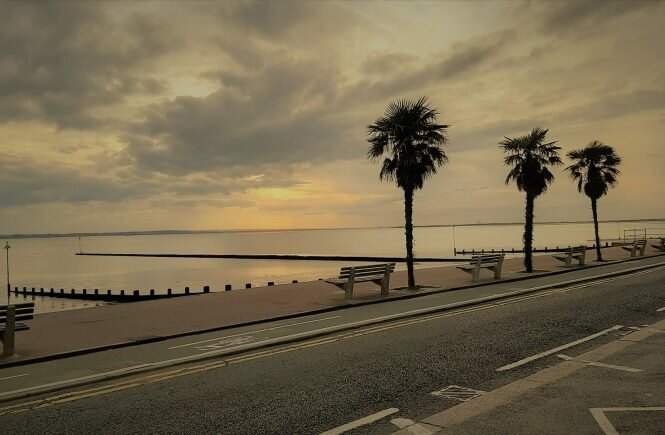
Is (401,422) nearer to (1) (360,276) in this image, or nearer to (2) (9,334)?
(2) (9,334)

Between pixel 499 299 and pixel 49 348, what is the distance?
42.4 ft

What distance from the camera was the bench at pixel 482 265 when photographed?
22000 mm

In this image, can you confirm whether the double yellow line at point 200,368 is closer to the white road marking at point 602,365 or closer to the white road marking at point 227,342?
the white road marking at point 227,342

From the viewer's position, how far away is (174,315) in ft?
49.7

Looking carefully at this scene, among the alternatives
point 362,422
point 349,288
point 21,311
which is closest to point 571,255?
point 349,288

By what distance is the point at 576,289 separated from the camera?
1817cm

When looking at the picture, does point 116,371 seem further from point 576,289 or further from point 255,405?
point 576,289

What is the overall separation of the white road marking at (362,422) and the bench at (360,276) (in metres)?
10.7

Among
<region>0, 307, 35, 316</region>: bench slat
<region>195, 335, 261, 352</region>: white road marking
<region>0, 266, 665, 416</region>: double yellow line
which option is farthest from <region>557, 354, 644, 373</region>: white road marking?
<region>0, 307, 35, 316</region>: bench slat

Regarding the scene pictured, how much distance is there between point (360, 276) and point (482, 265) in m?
7.92

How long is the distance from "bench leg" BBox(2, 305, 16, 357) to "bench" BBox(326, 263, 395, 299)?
30.9 feet

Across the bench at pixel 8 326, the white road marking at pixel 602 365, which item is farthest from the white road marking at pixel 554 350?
the bench at pixel 8 326

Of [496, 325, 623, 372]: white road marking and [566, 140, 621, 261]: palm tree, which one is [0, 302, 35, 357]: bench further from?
[566, 140, 621, 261]: palm tree

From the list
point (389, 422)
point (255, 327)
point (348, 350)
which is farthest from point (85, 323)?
point (389, 422)
